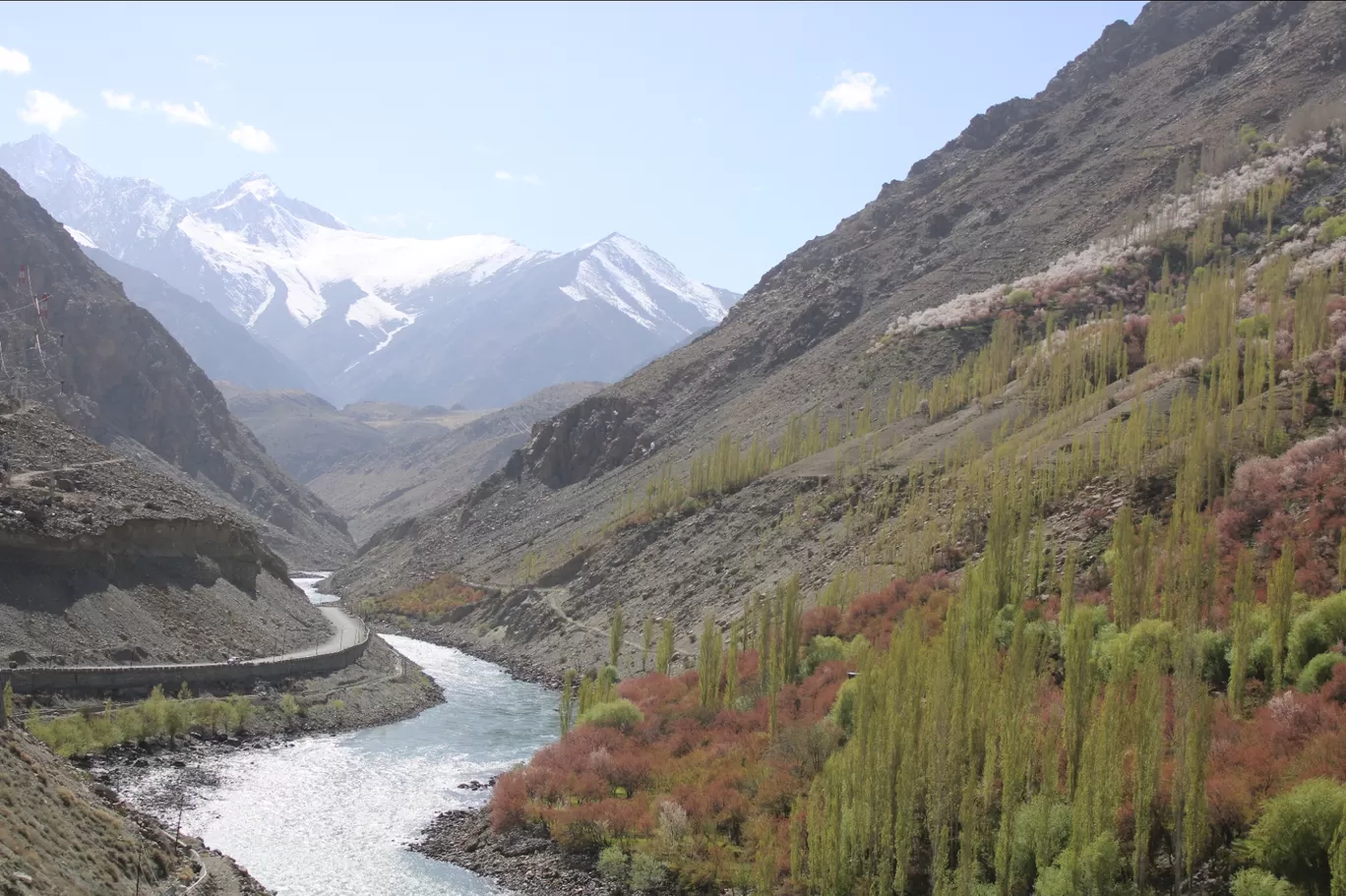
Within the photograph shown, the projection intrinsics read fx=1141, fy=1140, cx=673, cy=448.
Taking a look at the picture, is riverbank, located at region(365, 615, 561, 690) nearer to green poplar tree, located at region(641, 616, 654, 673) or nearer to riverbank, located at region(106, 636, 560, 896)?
green poplar tree, located at region(641, 616, 654, 673)

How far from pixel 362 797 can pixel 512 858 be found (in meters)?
9.31

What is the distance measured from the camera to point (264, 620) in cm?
6725

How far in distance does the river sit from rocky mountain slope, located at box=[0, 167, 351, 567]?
230ft

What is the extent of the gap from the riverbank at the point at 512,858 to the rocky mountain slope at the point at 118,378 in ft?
278

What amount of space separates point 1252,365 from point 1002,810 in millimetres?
Answer: 29645

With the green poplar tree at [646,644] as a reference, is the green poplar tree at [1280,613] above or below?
above

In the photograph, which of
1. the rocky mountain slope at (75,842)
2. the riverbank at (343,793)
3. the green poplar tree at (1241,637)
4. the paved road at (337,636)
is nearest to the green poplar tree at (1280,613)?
the green poplar tree at (1241,637)

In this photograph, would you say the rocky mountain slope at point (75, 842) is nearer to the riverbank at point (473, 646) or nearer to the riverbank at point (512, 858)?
the riverbank at point (512, 858)

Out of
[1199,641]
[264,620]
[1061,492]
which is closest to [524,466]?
[264,620]

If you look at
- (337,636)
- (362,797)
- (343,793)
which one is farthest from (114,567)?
(362,797)

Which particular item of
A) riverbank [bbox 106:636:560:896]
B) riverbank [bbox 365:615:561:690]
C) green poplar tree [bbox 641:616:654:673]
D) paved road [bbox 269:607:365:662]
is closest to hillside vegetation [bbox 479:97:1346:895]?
green poplar tree [bbox 641:616:654:673]

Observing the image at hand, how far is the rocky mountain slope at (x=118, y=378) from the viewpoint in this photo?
403ft

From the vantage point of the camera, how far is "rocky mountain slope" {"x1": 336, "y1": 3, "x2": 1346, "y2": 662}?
3088 inches

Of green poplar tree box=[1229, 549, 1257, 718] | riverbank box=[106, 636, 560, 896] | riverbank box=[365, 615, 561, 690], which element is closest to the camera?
green poplar tree box=[1229, 549, 1257, 718]
